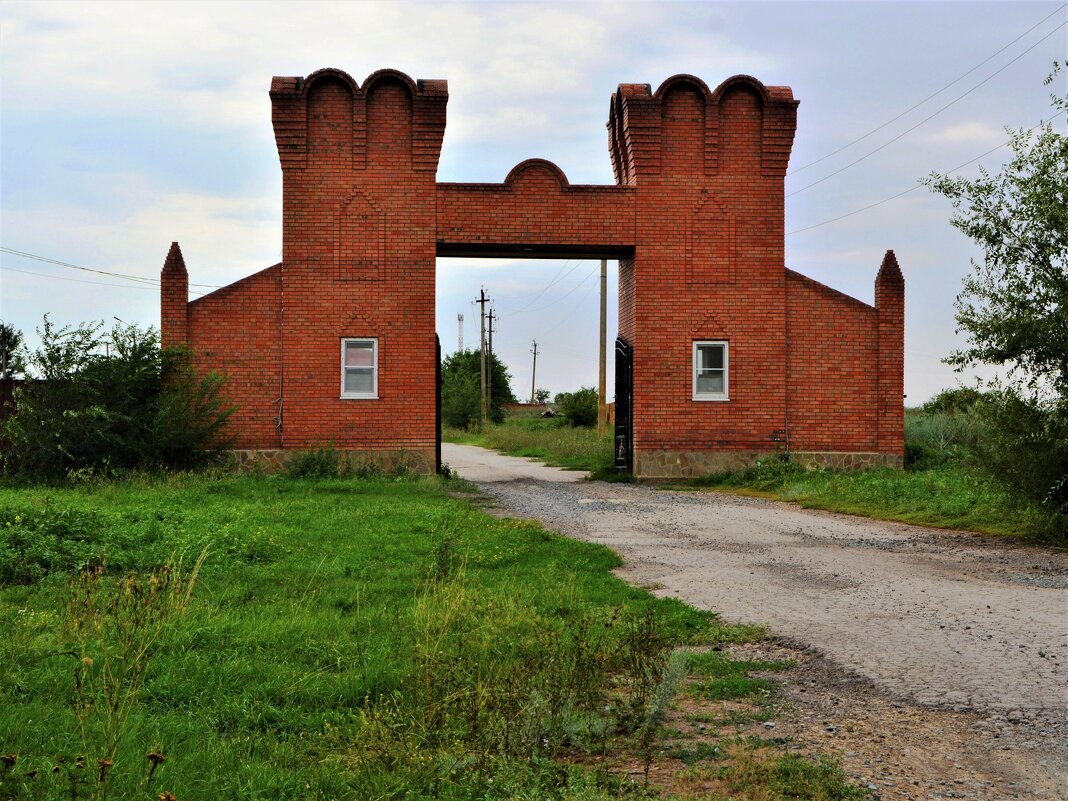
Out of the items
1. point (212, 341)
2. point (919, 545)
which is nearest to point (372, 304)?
point (212, 341)

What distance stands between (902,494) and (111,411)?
14.5m

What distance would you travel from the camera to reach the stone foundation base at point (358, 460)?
2109 centimetres

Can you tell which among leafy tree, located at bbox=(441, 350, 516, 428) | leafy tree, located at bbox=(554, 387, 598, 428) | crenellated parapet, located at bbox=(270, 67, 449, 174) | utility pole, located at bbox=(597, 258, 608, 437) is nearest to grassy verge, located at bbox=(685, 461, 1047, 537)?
crenellated parapet, located at bbox=(270, 67, 449, 174)

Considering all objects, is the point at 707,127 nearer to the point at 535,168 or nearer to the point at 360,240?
the point at 535,168

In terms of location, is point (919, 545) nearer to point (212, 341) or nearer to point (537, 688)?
point (537, 688)

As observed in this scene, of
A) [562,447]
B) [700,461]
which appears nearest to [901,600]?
[700,461]

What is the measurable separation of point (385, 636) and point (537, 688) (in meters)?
1.78

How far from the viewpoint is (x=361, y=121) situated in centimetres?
2164

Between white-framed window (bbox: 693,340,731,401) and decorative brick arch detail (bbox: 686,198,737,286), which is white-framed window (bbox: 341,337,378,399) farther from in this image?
decorative brick arch detail (bbox: 686,198,737,286)

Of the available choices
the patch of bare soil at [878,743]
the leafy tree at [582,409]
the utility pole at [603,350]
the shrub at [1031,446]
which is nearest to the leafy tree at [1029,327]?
the shrub at [1031,446]

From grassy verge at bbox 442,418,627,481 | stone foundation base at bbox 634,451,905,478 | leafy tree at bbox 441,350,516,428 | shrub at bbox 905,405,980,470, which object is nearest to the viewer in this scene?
stone foundation base at bbox 634,451,905,478

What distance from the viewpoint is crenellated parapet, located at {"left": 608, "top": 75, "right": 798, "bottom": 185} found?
72.6 ft

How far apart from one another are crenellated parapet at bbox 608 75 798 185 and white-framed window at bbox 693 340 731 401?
147 inches

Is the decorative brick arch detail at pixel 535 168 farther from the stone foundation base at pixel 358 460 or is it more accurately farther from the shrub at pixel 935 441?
the shrub at pixel 935 441
